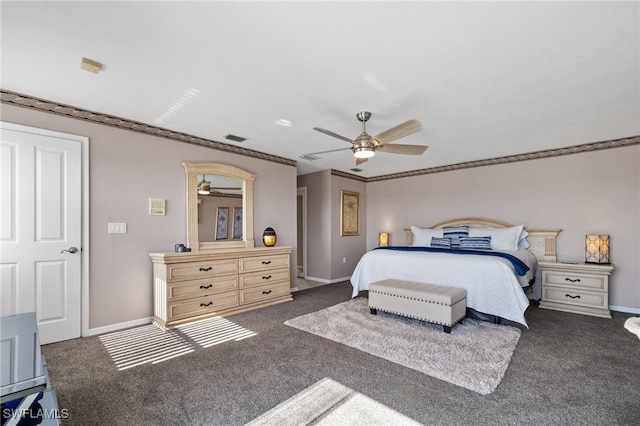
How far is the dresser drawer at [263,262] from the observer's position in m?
4.30

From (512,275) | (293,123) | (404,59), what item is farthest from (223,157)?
(512,275)

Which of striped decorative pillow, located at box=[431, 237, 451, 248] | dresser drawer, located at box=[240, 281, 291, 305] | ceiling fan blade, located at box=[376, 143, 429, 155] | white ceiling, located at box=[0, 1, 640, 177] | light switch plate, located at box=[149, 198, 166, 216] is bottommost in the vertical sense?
dresser drawer, located at box=[240, 281, 291, 305]

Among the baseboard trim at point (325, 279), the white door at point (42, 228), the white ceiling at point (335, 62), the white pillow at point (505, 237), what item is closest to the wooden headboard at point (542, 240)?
the white pillow at point (505, 237)

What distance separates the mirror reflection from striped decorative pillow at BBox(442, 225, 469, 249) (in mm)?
3632

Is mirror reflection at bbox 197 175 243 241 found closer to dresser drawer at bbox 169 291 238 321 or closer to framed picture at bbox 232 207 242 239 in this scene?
framed picture at bbox 232 207 242 239

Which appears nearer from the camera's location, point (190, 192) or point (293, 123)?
point (293, 123)

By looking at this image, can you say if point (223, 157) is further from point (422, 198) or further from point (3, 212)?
point (422, 198)

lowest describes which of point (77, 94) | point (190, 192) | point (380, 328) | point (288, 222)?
point (380, 328)

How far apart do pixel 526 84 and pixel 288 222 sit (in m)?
3.95

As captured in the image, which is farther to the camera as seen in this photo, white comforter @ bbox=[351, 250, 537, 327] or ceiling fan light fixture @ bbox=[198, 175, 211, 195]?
ceiling fan light fixture @ bbox=[198, 175, 211, 195]

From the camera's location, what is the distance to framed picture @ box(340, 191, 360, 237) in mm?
6633

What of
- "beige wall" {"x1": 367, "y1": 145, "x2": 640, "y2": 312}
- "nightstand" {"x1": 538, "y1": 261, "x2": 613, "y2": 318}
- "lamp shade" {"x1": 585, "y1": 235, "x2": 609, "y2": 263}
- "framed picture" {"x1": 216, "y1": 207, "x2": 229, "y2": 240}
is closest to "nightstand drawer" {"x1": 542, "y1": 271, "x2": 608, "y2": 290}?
"nightstand" {"x1": 538, "y1": 261, "x2": 613, "y2": 318}

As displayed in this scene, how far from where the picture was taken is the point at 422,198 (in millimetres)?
6434

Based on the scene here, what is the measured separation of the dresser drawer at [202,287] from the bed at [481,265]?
1.84 m
